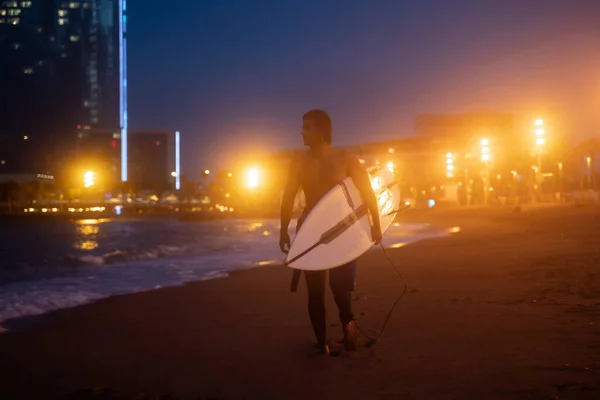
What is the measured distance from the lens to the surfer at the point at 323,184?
4734 mm

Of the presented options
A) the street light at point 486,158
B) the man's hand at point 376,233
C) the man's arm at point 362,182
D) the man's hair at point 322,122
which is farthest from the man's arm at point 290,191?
the street light at point 486,158

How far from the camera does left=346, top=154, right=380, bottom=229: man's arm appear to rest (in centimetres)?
478

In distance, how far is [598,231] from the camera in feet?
52.5

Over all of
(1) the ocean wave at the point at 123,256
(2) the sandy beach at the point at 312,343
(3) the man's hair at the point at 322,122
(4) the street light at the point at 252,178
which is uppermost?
(4) the street light at the point at 252,178

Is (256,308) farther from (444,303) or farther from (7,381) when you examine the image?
(7,381)

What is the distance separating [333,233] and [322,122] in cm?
77

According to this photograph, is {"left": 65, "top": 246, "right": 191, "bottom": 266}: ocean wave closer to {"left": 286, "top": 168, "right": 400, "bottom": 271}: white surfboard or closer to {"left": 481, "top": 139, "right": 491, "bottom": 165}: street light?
{"left": 286, "top": 168, "right": 400, "bottom": 271}: white surfboard

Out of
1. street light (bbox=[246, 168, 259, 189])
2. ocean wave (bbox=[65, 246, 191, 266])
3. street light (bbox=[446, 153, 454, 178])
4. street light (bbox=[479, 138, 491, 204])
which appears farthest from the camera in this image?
street light (bbox=[246, 168, 259, 189])

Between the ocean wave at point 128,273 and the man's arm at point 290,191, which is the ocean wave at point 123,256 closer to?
the ocean wave at point 128,273

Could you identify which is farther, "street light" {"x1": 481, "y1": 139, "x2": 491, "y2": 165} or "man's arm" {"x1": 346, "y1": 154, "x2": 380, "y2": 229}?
"street light" {"x1": 481, "y1": 139, "x2": 491, "y2": 165}

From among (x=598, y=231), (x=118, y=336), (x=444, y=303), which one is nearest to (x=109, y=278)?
(x=118, y=336)

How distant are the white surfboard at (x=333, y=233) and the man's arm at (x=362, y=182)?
36 mm

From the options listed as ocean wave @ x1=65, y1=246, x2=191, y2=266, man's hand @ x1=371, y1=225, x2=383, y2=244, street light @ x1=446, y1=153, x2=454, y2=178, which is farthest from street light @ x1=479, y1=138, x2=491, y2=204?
man's hand @ x1=371, y1=225, x2=383, y2=244

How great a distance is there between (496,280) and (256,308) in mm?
3141
